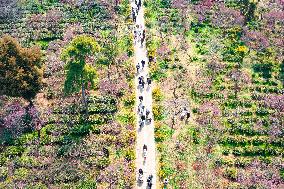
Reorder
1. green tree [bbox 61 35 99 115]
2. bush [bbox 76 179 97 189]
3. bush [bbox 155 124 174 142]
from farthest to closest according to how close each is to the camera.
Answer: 1. bush [bbox 155 124 174 142]
2. green tree [bbox 61 35 99 115]
3. bush [bbox 76 179 97 189]

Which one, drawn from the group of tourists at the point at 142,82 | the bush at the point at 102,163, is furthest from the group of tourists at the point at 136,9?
the bush at the point at 102,163

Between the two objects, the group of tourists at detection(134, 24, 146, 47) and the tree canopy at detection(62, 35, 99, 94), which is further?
the group of tourists at detection(134, 24, 146, 47)

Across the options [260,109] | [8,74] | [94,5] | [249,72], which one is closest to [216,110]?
[260,109]

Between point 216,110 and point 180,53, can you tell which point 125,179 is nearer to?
point 216,110

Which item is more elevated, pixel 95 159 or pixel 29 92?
pixel 29 92

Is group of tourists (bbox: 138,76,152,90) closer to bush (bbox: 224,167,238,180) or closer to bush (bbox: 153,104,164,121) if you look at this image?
bush (bbox: 153,104,164,121)

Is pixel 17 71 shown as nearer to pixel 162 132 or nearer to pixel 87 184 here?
pixel 87 184

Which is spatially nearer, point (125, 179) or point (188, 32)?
point (125, 179)

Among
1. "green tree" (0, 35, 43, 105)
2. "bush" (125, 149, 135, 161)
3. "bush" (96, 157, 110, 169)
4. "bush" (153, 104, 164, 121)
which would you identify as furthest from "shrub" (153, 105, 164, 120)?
"green tree" (0, 35, 43, 105)

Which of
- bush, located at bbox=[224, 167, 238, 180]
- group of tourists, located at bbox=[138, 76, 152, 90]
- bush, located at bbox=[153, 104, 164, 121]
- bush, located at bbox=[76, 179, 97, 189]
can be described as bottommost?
bush, located at bbox=[76, 179, 97, 189]
